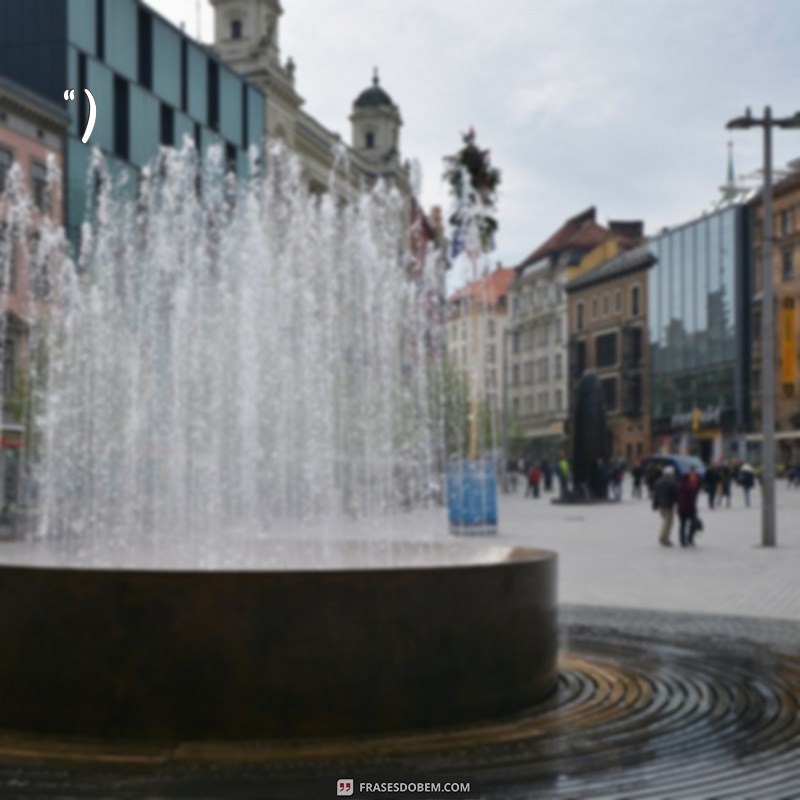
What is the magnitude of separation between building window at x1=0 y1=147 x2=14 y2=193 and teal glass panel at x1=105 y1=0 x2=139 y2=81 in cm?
787

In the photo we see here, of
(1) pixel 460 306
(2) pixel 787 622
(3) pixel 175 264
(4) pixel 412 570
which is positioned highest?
(1) pixel 460 306

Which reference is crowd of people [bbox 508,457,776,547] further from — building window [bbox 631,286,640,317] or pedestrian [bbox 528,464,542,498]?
building window [bbox 631,286,640,317]

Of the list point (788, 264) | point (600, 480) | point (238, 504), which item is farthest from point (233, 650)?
point (788, 264)

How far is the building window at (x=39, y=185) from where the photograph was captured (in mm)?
42844

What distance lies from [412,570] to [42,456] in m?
29.3

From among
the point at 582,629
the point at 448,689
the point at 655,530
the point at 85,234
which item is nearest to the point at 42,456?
the point at 85,234

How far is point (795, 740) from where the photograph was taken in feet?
21.3

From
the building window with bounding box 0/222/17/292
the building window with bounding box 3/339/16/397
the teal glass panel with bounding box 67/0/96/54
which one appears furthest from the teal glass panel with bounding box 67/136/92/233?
the building window with bounding box 3/339/16/397

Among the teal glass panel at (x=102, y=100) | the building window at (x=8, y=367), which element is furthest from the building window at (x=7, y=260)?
the teal glass panel at (x=102, y=100)

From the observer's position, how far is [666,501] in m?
22.1

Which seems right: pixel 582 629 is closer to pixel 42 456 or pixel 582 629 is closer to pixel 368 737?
pixel 368 737

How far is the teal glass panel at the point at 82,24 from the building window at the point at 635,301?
52244 millimetres

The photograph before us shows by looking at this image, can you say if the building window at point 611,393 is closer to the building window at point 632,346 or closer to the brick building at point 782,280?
the building window at point 632,346

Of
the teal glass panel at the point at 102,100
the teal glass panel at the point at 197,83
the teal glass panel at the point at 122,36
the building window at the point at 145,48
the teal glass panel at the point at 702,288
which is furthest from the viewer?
the teal glass panel at the point at 702,288
